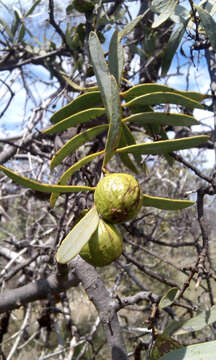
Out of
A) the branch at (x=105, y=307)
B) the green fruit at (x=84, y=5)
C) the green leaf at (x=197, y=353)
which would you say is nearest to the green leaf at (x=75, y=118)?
the green leaf at (x=197, y=353)

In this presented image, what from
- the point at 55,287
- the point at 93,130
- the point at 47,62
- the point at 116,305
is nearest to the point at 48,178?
the point at 47,62

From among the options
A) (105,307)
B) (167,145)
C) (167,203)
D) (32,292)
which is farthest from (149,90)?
(32,292)

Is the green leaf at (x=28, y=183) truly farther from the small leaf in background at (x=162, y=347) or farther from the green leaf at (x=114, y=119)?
the small leaf in background at (x=162, y=347)

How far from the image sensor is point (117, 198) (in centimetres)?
69

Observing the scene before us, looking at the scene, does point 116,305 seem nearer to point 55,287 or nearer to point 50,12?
point 55,287

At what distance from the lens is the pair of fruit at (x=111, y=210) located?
2.28 ft

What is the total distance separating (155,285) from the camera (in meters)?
6.30

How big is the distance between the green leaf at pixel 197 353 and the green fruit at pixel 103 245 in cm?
27

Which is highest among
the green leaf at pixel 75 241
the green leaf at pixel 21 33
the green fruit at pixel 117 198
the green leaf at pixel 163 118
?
the green leaf at pixel 21 33

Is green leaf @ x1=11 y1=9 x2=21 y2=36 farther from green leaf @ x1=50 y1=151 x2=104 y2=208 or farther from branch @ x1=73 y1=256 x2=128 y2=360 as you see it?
green leaf @ x1=50 y1=151 x2=104 y2=208


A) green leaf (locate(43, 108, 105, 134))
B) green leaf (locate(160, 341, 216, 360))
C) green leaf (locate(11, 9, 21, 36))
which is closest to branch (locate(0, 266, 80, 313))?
green leaf (locate(160, 341, 216, 360))

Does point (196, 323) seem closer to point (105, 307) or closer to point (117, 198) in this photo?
point (105, 307)

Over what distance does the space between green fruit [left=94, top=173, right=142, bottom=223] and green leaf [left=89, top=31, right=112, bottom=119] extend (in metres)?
0.15

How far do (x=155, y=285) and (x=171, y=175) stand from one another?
2281mm
